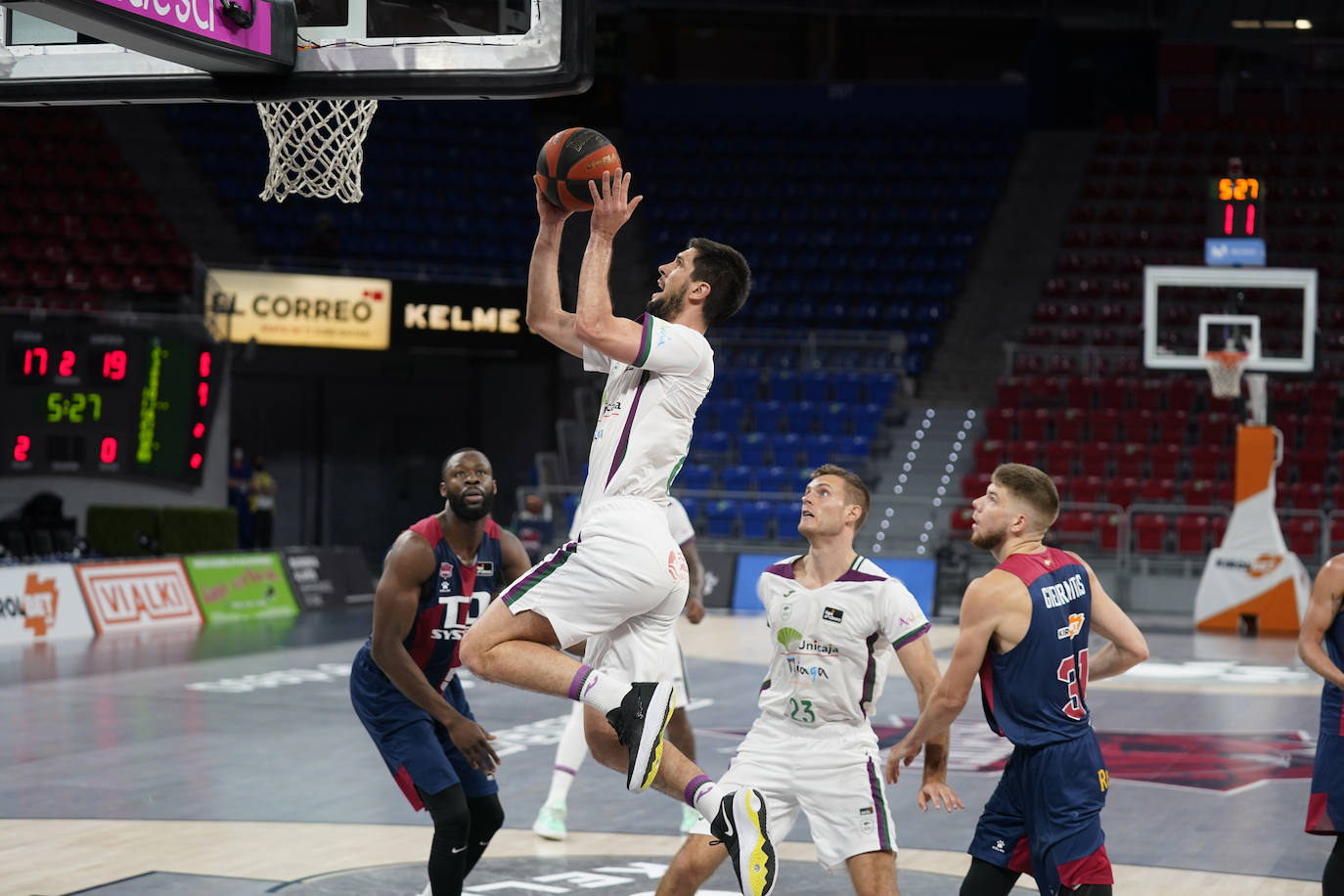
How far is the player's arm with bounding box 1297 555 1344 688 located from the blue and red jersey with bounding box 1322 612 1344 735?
28 mm

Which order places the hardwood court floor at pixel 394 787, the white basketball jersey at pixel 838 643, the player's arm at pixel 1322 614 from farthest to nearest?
the hardwood court floor at pixel 394 787 < the player's arm at pixel 1322 614 < the white basketball jersey at pixel 838 643

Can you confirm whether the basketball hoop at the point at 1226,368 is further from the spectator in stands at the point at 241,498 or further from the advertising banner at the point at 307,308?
the spectator in stands at the point at 241,498

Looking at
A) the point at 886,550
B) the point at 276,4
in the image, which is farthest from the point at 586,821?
the point at 886,550

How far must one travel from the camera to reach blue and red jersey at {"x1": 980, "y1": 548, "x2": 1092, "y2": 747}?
509 centimetres

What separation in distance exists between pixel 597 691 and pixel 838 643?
121cm

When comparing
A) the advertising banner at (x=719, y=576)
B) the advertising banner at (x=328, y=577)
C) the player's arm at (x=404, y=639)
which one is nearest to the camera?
the player's arm at (x=404, y=639)

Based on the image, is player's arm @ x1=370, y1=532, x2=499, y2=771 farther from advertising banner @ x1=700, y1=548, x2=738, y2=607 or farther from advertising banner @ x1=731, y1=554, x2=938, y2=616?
advertising banner @ x1=700, y1=548, x2=738, y2=607

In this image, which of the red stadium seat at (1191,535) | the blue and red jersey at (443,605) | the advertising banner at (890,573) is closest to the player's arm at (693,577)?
the blue and red jersey at (443,605)

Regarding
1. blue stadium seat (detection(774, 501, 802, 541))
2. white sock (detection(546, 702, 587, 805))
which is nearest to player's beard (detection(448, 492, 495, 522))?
white sock (detection(546, 702, 587, 805))

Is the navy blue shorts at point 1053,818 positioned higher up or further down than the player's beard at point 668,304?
further down

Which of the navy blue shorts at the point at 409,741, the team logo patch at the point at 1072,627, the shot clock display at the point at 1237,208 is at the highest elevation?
the shot clock display at the point at 1237,208

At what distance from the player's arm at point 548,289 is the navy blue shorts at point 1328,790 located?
3.02 metres

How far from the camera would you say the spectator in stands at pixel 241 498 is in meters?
22.9

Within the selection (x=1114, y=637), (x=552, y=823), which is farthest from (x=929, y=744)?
(x=552, y=823)
